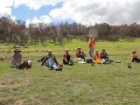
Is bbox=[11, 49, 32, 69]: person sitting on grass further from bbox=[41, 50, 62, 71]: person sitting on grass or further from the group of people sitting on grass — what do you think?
bbox=[41, 50, 62, 71]: person sitting on grass

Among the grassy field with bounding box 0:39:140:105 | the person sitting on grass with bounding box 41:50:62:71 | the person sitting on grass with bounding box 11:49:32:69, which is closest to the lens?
the grassy field with bounding box 0:39:140:105

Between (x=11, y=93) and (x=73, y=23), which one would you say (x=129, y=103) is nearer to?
(x=11, y=93)

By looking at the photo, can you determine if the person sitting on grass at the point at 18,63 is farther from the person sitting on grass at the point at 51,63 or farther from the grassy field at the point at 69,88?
the grassy field at the point at 69,88

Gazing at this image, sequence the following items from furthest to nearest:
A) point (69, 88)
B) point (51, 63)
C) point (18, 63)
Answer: point (18, 63), point (51, 63), point (69, 88)

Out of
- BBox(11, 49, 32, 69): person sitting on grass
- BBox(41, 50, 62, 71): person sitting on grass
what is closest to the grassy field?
BBox(41, 50, 62, 71): person sitting on grass

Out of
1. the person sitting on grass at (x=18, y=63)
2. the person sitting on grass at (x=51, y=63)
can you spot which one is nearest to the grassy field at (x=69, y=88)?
the person sitting on grass at (x=51, y=63)

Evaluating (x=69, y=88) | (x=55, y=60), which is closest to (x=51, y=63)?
(x=55, y=60)

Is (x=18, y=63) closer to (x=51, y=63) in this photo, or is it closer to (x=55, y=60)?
(x=51, y=63)

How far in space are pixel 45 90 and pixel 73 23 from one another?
340 feet

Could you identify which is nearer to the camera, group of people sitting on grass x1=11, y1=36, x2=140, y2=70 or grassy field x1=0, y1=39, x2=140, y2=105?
grassy field x1=0, y1=39, x2=140, y2=105

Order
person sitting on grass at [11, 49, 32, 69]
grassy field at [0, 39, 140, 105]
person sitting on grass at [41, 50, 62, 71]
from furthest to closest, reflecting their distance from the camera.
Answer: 1. person sitting on grass at [11, 49, 32, 69]
2. person sitting on grass at [41, 50, 62, 71]
3. grassy field at [0, 39, 140, 105]

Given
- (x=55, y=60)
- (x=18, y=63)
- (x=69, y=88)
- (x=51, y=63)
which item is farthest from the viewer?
(x=18, y=63)

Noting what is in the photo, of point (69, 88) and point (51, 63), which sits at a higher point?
point (51, 63)

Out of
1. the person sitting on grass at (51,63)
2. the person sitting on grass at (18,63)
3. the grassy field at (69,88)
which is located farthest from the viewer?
the person sitting on grass at (18,63)
